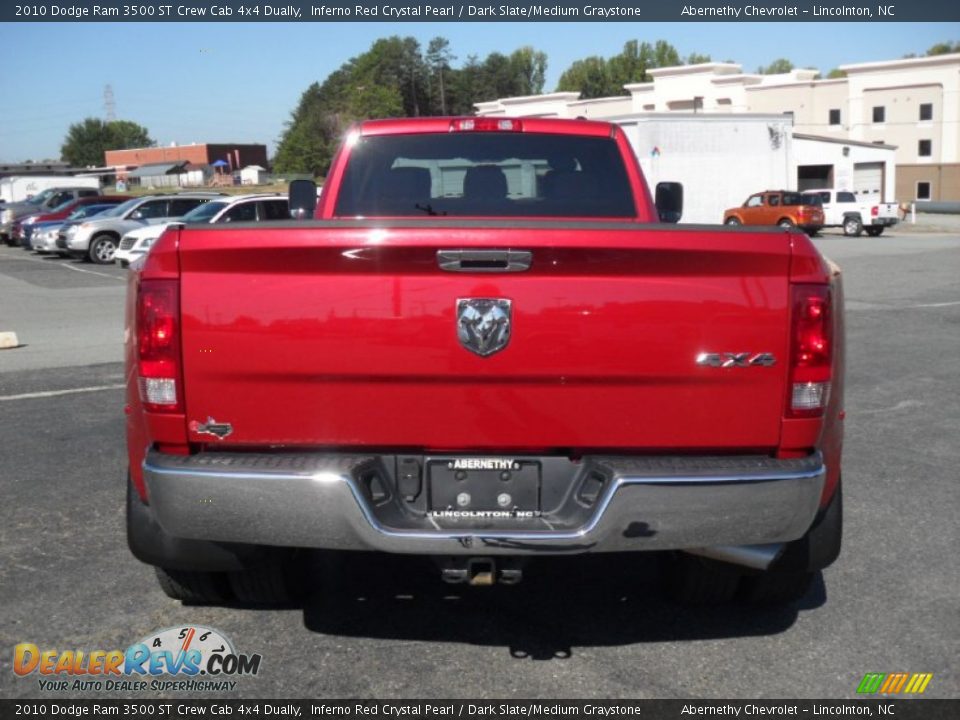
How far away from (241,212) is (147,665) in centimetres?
1839

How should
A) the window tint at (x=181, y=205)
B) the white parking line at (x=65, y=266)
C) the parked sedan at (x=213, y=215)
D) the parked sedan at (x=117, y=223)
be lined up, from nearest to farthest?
the parked sedan at (x=213, y=215)
the white parking line at (x=65, y=266)
the parked sedan at (x=117, y=223)
the window tint at (x=181, y=205)

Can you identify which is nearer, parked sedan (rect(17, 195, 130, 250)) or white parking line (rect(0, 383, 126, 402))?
white parking line (rect(0, 383, 126, 402))

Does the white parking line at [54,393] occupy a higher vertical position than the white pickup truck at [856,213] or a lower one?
higher

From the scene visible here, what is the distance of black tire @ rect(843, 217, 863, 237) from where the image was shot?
39.9 metres

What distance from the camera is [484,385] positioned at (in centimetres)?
326

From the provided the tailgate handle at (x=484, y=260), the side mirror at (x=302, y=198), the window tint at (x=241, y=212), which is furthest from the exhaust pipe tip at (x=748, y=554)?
the window tint at (x=241, y=212)

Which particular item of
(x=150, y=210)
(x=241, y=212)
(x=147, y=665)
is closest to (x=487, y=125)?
(x=147, y=665)

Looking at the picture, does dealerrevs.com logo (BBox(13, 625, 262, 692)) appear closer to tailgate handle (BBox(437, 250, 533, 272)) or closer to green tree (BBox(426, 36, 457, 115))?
tailgate handle (BBox(437, 250, 533, 272))

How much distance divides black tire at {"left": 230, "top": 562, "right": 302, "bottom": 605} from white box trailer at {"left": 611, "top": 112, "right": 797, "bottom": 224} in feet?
126

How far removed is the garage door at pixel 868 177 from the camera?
191 ft

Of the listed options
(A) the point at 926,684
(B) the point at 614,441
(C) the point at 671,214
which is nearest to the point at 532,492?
(B) the point at 614,441

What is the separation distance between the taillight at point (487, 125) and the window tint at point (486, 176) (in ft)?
0.08

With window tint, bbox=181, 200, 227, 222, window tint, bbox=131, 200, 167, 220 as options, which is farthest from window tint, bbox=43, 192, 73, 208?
window tint, bbox=181, 200, 227, 222

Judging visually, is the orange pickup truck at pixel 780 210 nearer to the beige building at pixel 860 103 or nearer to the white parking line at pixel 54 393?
the beige building at pixel 860 103
